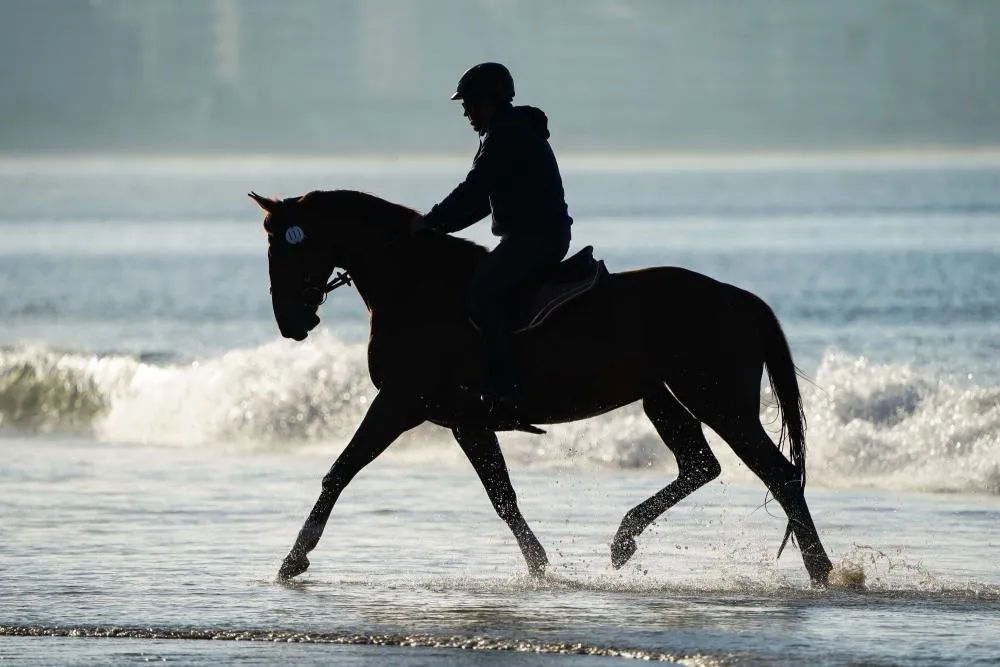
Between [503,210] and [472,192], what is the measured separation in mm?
230

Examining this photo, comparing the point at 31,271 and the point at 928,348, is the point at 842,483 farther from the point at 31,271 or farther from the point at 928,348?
the point at 31,271

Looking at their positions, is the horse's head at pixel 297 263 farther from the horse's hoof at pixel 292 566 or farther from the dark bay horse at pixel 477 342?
the horse's hoof at pixel 292 566

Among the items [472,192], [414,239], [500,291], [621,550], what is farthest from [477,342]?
[621,550]

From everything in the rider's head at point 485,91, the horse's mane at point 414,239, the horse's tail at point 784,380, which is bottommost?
the horse's tail at point 784,380

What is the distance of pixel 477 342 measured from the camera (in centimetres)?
1083

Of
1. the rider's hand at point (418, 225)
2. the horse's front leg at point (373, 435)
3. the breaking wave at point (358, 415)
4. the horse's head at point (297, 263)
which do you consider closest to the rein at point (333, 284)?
the horse's head at point (297, 263)

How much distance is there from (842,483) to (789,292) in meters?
29.3

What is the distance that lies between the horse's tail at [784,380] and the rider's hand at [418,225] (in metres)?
1.97

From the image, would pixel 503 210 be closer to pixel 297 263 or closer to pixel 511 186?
A: pixel 511 186

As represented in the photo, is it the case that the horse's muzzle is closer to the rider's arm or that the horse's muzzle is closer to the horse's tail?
the rider's arm

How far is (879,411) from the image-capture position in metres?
19.6

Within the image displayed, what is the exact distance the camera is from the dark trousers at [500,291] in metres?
10.6

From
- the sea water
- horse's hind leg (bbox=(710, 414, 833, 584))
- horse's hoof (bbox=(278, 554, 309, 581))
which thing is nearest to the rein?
horse's hoof (bbox=(278, 554, 309, 581))

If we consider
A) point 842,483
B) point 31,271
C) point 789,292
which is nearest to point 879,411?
point 842,483
